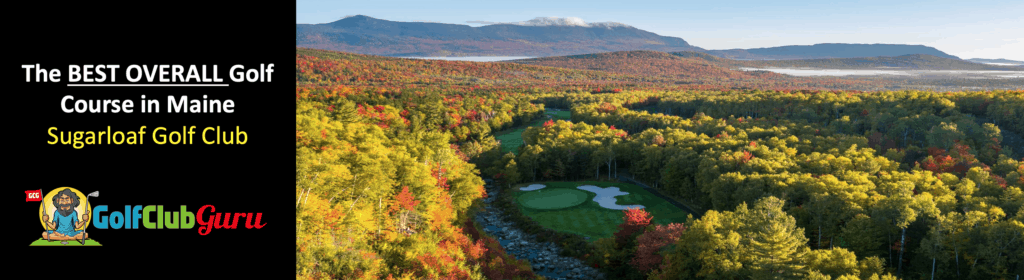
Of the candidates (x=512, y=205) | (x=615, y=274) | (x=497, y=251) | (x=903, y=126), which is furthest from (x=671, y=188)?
Result: (x=903, y=126)

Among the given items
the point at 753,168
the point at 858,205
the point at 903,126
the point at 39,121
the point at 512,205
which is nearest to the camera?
the point at 39,121

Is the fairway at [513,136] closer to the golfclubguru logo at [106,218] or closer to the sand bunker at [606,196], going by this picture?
the sand bunker at [606,196]

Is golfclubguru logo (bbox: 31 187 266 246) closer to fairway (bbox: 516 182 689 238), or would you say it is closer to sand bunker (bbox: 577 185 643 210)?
fairway (bbox: 516 182 689 238)

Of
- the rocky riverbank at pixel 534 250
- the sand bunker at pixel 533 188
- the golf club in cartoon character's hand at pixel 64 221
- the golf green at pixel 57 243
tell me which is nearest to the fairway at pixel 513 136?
the sand bunker at pixel 533 188

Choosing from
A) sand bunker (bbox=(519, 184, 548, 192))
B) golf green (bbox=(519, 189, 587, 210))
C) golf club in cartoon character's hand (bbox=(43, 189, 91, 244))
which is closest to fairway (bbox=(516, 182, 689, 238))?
golf green (bbox=(519, 189, 587, 210))

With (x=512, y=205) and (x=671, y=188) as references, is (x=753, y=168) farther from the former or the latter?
(x=512, y=205)

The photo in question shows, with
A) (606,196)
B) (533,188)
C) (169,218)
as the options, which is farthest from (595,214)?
(169,218)

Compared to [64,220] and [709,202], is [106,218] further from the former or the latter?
[709,202]
